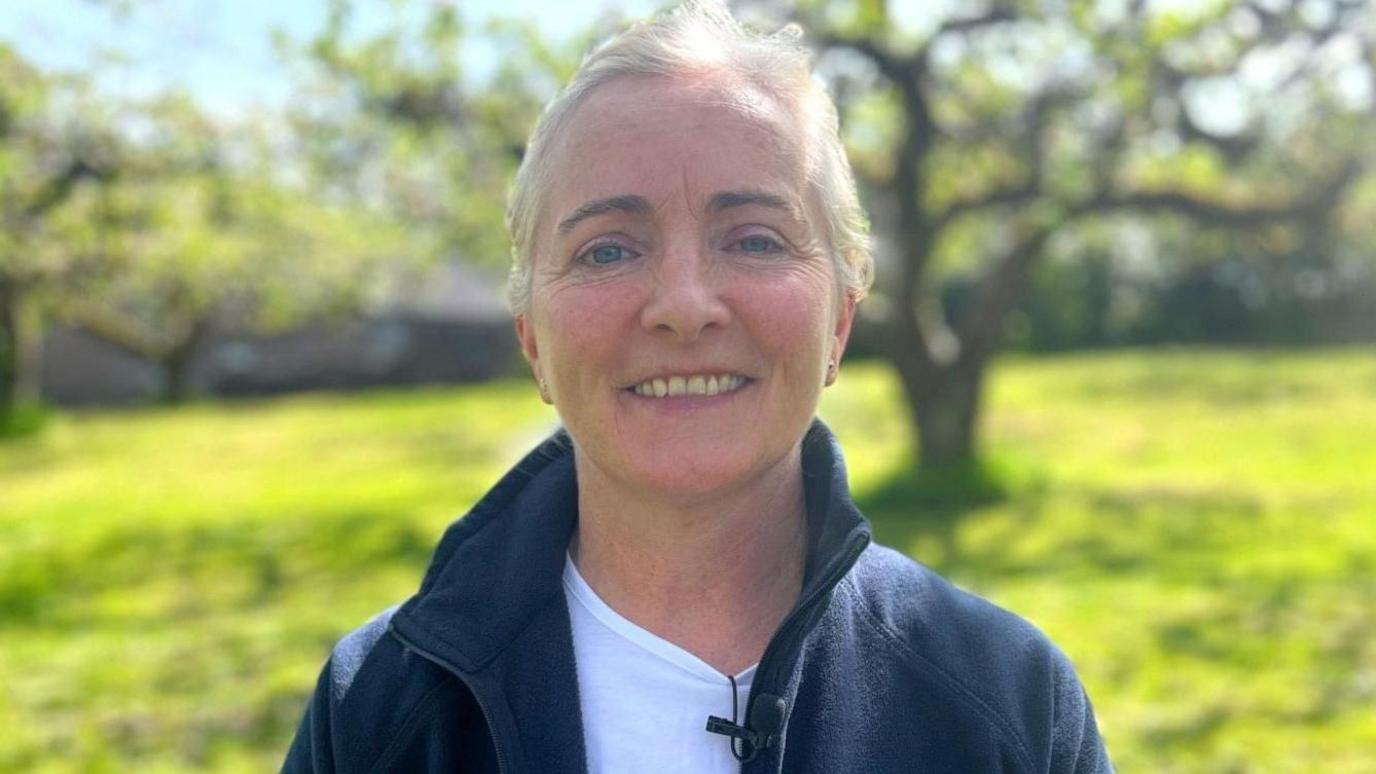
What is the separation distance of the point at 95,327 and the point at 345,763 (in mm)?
27213

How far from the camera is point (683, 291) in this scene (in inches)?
63.7

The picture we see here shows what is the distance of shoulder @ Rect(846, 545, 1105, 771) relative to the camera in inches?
64.2

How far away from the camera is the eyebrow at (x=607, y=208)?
167 centimetres

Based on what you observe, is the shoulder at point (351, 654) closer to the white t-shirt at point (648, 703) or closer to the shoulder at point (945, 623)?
the white t-shirt at point (648, 703)

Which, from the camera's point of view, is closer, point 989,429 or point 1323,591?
point 1323,591

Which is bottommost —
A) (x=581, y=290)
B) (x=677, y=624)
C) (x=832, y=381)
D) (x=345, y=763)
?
(x=345, y=763)

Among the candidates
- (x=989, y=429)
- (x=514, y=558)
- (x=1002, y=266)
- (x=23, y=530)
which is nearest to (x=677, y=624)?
(x=514, y=558)

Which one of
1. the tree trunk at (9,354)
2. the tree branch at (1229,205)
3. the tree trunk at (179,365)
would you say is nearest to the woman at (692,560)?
the tree branch at (1229,205)

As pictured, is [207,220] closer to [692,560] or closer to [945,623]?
[692,560]

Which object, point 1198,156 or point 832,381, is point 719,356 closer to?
point 832,381

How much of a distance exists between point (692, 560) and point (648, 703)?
0.63 ft

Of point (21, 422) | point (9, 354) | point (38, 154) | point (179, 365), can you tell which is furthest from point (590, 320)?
point (179, 365)

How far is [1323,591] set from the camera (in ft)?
27.2

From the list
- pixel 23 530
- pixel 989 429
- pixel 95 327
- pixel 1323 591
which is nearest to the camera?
pixel 1323 591
